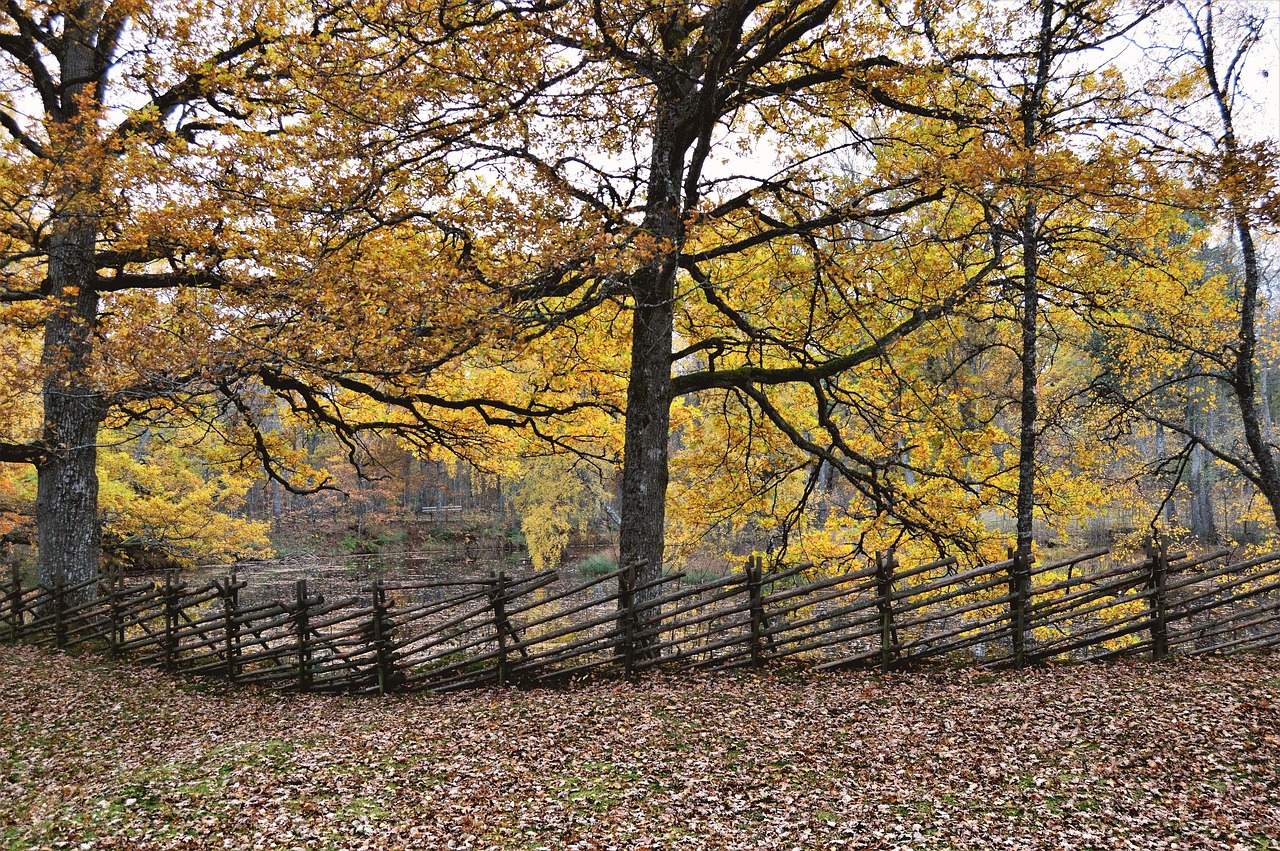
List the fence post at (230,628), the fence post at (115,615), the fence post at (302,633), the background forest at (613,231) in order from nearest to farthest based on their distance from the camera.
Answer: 1. the background forest at (613,231)
2. the fence post at (302,633)
3. the fence post at (230,628)
4. the fence post at (115,615)

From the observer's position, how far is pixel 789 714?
19.7 feet

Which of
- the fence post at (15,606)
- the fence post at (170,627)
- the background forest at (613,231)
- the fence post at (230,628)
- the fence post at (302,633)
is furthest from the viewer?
the fence post at (15,606)

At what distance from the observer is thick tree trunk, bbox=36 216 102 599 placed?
30.1 feet

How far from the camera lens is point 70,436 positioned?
9680 millimetres

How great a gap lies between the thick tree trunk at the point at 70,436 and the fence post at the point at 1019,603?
1077 centimetres

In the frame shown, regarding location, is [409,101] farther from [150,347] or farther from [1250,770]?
[1250,770]

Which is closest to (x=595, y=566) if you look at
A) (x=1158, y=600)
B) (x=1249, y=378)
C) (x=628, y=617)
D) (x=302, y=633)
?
(x=302, y=633)

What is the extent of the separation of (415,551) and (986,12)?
1147 inches

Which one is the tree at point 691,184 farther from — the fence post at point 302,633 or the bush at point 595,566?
the bush at point 595,566

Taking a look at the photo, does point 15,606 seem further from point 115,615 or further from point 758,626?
point 758,626

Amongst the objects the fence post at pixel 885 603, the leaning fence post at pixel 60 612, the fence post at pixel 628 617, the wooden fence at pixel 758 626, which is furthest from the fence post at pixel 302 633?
the fence post at pixel 885 603

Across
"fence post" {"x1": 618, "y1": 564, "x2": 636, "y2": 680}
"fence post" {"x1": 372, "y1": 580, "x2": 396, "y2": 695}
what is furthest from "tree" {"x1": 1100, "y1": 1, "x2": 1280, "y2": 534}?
"fence post" {"x1": 372, "y1": 580, "x2": 396, "y2": 695}

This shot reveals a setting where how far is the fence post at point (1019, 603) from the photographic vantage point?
23.4ft

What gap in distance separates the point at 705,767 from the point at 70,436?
9.65 metres
